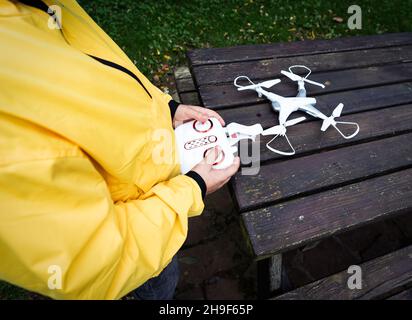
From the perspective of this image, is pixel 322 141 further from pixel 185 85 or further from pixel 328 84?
pixel 185 85

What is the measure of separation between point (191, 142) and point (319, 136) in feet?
1.97

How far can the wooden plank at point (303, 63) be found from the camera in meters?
1.68

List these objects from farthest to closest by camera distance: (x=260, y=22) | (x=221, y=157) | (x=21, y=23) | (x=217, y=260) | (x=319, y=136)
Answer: (x=260, y=22) → (x=217, y=260) → (x=319, y=136) → (x=221, y=157) → (x=21, y=23)

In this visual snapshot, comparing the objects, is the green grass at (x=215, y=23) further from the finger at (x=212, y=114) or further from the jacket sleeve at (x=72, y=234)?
the jacket sleeve at (x=72, y=234)

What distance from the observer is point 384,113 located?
1.56 m

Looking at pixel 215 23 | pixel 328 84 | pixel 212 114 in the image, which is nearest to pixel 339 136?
pixel 328 84

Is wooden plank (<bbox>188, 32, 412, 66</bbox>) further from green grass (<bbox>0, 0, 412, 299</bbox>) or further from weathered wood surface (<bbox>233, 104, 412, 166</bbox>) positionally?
green grass (<bbox>0, 0, 412, 299</bbox>)

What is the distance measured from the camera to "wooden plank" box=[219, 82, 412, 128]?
1477 millimetres

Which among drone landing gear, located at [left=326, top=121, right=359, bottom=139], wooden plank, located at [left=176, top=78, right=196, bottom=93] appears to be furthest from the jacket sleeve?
wooden plank, located at [left=176, top=78, right=196, bottom=93]

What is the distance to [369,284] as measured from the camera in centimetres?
126

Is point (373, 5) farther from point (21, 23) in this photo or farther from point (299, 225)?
point (21, 23)

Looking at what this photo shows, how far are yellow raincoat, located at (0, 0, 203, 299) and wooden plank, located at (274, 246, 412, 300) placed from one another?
2.05 feet

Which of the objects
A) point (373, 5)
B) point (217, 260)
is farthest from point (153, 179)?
point (373, 5)

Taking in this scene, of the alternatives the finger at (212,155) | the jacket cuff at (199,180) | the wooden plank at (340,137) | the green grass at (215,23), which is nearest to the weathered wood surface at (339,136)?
the wooden plank at (340,137)
